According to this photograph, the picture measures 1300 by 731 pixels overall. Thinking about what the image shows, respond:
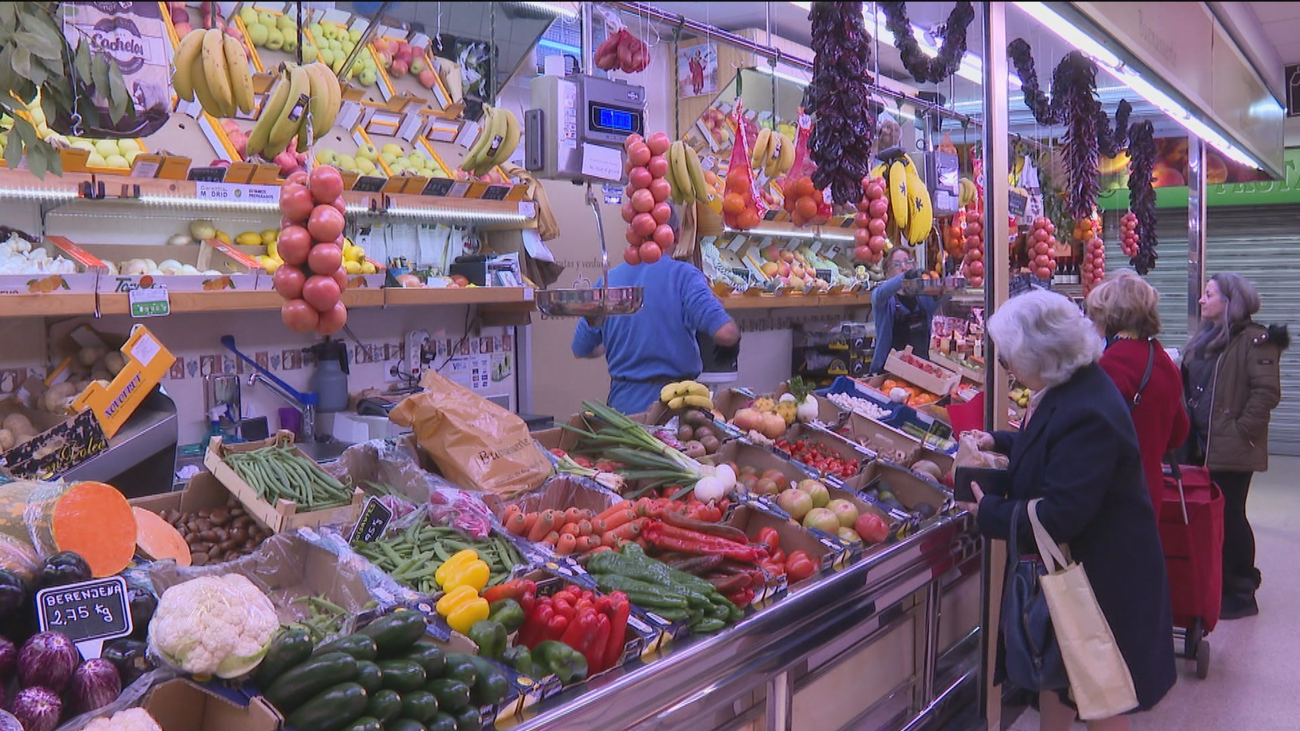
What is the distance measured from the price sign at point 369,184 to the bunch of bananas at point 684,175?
1.96m

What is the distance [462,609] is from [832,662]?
52.6 inches

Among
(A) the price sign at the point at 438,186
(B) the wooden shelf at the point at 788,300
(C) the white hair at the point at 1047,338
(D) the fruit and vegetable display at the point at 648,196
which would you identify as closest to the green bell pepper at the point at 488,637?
(D) the fruit and vegetable display at the point at 648,196

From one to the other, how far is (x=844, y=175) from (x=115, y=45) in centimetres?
270

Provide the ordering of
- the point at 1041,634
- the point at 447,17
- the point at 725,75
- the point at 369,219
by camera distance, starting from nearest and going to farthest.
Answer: the point at 1041,634 < the point at 447,17 < the point at 369,219 < the point at 725,75

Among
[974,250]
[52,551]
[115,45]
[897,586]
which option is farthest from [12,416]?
[974,250]

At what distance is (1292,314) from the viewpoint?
428 inches

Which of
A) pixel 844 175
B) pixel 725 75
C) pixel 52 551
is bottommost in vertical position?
pixel 52 551

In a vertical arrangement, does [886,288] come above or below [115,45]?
below

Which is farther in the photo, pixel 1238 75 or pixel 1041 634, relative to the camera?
pixel 1238 75

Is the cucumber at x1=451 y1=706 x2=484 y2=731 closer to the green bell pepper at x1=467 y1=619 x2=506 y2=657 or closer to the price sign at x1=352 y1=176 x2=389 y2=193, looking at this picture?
the green bell pepper at x1=467 y1=619 x2=506 y2=657

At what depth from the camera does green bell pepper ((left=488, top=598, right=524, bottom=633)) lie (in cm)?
223

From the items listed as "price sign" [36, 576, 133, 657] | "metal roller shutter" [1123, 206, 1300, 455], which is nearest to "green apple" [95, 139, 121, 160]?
"price sign" [36, 576, 133, 657]

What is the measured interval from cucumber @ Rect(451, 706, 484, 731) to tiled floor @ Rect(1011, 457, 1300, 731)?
3128 mm

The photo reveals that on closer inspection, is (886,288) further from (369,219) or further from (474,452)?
(474,452)
